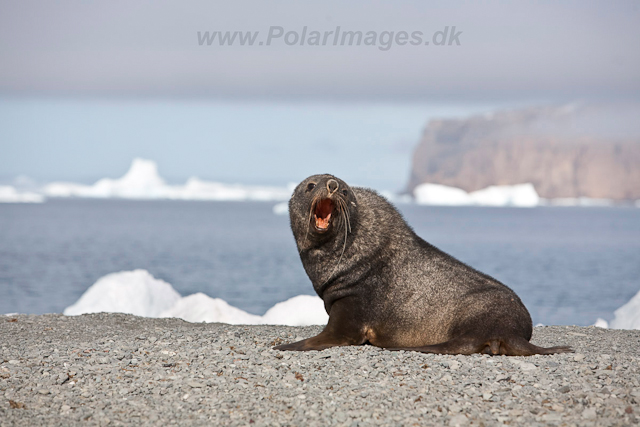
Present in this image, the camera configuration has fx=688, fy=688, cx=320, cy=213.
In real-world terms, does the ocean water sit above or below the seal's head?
below

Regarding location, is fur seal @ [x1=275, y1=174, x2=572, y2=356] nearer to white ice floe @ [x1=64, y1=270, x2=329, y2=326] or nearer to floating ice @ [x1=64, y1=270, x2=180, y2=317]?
white ice floe @ [x1=64, y1=270, x2=329, y2=326]

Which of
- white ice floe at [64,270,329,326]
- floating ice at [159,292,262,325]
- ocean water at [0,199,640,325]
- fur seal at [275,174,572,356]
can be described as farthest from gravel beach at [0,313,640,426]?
ocean water at [0,199,640,325]

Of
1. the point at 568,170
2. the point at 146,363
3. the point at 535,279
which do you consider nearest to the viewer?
the point at 146,363

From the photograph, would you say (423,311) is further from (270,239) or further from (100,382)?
(270,239)

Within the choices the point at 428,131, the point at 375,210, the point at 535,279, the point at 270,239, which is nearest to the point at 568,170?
the point at 428,131

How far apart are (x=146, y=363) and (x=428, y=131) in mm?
161924

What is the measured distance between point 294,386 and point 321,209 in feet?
8.00

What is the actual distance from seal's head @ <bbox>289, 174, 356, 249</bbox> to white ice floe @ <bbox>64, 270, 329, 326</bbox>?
16.0 ft

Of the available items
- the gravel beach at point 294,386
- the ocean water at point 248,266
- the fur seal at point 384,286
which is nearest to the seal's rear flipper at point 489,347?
the fur seal at point 384,286

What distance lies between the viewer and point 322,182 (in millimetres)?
7980

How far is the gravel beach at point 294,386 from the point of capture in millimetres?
5695

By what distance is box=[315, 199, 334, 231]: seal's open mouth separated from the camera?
8047mm

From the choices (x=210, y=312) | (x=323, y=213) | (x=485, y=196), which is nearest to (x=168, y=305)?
(x=210, y=312)

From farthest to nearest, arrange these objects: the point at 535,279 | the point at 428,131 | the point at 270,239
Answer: the point at 428,131, the point at 270,239, the point at 535,279
